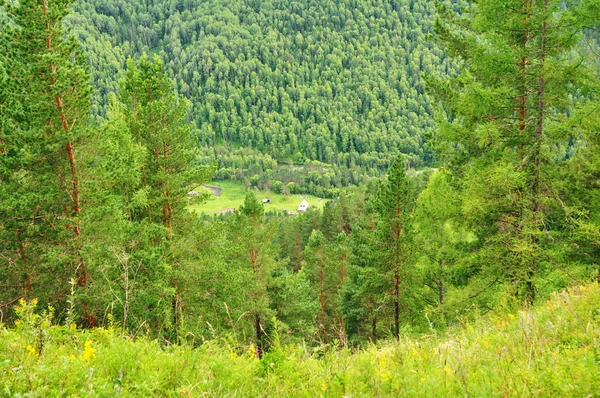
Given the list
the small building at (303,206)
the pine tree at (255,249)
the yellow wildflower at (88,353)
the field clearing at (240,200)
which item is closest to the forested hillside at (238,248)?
the yellow wildflower at (88,353)

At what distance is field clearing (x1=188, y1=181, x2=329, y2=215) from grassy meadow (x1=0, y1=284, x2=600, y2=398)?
4823 inches

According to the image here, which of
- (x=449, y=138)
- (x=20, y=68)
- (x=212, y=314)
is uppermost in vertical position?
(x=20, y=68)

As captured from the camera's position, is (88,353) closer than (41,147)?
Yes

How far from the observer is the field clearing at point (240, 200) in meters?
133

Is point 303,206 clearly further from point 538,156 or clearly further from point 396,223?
point 538,156

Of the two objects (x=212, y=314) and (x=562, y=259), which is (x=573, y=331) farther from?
(x=212, y=314)

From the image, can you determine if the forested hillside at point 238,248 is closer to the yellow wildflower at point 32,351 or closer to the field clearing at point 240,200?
the yellow wildflower at point 32,351

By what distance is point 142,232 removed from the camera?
12273mm

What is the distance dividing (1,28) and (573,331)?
13900 mm

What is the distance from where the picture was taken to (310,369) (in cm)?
400

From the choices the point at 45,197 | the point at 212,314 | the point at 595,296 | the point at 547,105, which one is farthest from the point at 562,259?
the point at 45,197

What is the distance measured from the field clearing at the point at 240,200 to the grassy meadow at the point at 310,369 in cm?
12250

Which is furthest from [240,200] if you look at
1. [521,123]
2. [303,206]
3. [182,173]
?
[521,123]

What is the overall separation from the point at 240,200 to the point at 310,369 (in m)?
142
